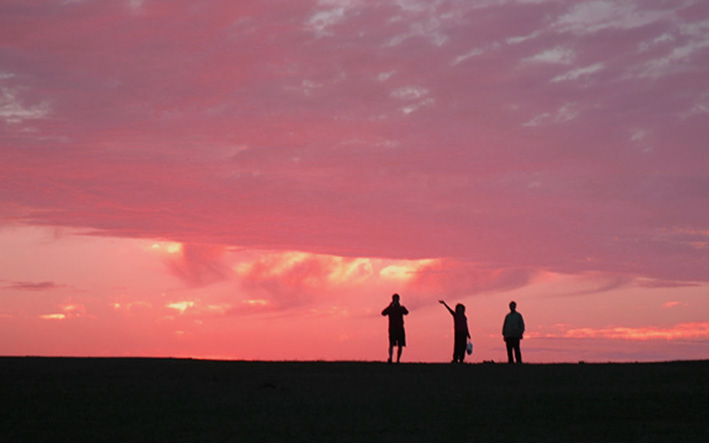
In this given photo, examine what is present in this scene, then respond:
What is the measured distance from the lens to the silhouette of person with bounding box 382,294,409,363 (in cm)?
3081

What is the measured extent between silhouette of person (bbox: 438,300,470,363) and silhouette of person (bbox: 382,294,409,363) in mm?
1921

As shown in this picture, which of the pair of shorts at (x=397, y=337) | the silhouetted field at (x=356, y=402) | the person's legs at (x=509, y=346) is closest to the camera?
the silhouetted field at (x=356, y=402)

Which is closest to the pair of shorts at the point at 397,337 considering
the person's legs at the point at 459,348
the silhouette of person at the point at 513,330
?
the person's legs at the point at 459,348

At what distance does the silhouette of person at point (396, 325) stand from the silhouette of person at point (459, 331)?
1921 millimetres

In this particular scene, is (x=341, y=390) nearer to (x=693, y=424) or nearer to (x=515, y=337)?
(x=693, y=424)

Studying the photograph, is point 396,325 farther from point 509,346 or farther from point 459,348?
point 509,346

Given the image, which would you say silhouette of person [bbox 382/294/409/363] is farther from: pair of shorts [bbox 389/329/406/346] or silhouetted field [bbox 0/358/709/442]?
silhouetted field [bbox 0/358/709/442]

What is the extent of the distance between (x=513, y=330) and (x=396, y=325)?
3.88 metres

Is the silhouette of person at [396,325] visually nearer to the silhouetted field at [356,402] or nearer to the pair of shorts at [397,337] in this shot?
the pair of shorts at [397,337]

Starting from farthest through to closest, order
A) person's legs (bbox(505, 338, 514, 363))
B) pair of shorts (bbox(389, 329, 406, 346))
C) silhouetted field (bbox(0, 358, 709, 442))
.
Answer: person's legs (bbox(505, 338, 514, 363)) → pair of shorts (bbox(389, 329, 406, 346)) → silhouetted field (bbox(0, 358, 709, 442))

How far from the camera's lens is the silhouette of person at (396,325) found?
30812 mm

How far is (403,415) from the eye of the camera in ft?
57.8

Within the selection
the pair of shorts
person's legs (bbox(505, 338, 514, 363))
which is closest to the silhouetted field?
the pair of shorts

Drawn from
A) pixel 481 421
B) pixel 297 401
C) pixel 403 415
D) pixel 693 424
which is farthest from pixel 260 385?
pixel 693 424
